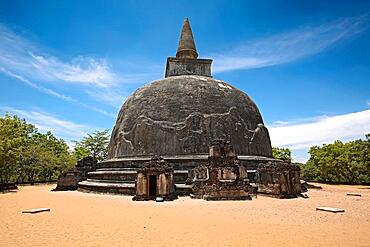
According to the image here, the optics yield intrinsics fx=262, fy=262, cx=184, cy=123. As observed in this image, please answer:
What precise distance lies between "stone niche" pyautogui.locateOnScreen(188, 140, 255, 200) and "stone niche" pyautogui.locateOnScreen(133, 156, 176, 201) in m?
1.21

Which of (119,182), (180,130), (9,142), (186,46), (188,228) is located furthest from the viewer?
(186,46)

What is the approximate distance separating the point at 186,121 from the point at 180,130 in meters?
0.68

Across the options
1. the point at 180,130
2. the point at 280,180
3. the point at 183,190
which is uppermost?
the point at 180,130

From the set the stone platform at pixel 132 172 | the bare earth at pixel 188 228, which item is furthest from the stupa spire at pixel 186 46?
the bare earth at pixel 188 228

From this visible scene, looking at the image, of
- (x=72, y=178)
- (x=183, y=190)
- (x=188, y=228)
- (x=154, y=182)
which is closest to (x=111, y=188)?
(x=154, y=182)

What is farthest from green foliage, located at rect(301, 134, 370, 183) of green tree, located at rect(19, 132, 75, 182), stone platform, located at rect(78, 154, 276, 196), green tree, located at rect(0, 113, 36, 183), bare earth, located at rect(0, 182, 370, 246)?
green tree, located at rect(19, 132, 75, 182)

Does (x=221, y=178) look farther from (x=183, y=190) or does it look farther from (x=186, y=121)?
(x=186, y=121)

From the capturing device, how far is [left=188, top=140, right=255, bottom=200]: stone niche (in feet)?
37.5

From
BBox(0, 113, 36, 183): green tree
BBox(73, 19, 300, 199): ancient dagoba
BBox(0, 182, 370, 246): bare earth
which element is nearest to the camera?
BBox(0, 182, 370, 246): bare earth

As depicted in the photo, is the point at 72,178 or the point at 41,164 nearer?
the point at 72,178

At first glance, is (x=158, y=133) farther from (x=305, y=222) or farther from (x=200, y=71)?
(x=305, y=222)

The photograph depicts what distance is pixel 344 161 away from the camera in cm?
2620

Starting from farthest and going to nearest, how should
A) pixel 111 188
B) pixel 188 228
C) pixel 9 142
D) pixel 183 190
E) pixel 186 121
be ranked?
pixel 9 142, pixel 186 121, pixel 111 188, pixel 183 190, pixel 188 228

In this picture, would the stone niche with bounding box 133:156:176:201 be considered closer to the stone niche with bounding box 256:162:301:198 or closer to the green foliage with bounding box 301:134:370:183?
the stone niche with bounding box 256:162:301:198
